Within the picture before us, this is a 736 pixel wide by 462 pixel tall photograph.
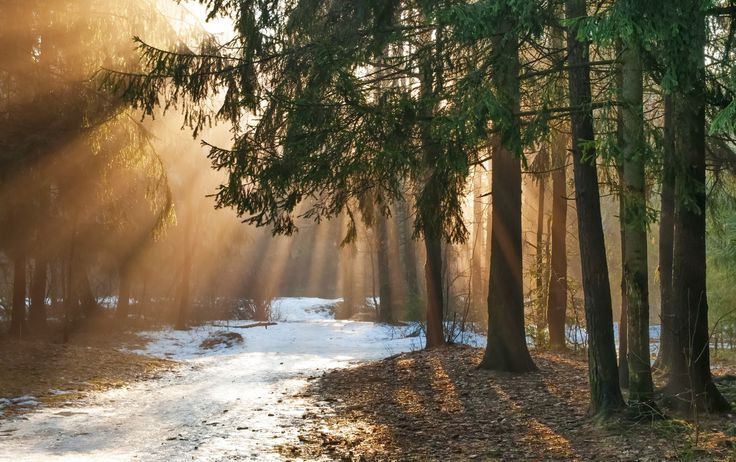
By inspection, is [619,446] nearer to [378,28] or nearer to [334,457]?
[334,457]

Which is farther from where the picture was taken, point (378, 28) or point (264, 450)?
point (378, 28)

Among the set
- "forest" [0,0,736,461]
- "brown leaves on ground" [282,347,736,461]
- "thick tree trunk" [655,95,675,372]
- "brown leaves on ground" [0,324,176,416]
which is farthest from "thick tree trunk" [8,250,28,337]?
"thick tree trunk" [655,95,675,372]

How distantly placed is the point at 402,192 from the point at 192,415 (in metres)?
5.66

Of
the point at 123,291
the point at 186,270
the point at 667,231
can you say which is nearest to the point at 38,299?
the point at 123,291

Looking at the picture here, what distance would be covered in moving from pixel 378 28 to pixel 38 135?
8.38 metres

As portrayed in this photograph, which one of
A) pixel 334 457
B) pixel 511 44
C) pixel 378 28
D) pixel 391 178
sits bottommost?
pixel 334 457

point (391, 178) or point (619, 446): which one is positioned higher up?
point (391, 178)

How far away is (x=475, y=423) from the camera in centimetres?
851

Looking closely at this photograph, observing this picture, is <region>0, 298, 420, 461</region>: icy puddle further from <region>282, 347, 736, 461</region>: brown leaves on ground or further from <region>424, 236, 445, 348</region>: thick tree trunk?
<region>424, 236, 445, 348</region>: thick tree trunk

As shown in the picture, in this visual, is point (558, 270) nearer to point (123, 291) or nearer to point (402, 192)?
point (402, 192)

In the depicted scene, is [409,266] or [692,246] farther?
[409,266]

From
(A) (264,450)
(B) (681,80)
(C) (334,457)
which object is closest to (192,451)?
(A) (264,450)

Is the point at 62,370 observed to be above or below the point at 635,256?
below

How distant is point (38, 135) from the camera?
13961mm
